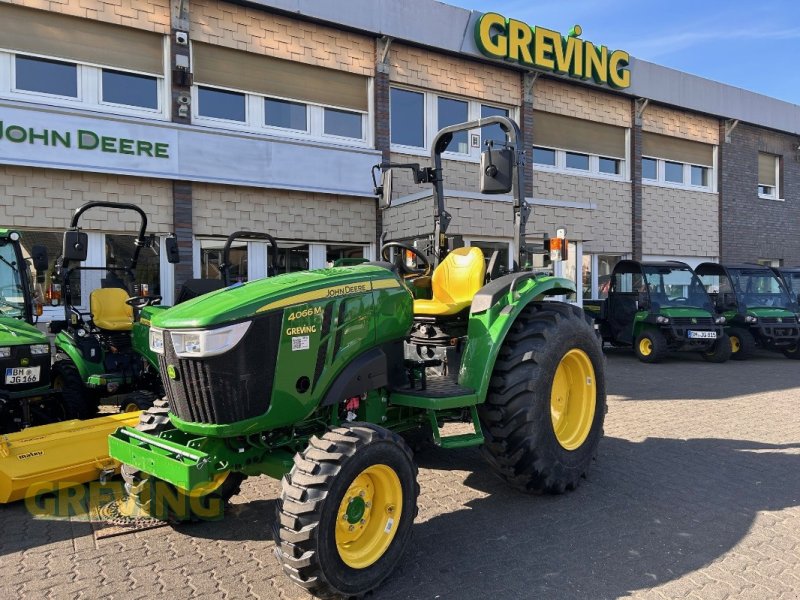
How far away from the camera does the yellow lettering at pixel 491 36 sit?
41.6ft

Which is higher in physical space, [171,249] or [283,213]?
[283,213]

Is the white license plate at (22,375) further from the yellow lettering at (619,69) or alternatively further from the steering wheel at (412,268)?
the yellow lettering at (619,69)

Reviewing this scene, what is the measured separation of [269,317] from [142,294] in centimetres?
491

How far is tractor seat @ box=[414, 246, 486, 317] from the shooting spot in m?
4.39

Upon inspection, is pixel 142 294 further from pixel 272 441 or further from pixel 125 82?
pixel 272 441

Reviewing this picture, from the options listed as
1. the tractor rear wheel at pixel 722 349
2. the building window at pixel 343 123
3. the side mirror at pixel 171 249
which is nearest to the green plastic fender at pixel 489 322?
the side mirror at pixel 171 249

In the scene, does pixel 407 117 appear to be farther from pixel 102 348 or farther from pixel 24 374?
pixel 24 374

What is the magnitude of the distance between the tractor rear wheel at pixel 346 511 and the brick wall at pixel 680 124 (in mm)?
15344

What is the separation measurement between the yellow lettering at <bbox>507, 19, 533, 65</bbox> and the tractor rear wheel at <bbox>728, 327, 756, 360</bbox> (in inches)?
267

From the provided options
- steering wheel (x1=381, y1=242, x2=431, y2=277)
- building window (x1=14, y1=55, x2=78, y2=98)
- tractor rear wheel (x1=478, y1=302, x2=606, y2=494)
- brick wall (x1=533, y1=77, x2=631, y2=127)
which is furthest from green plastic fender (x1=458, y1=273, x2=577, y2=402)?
brick wall (x1=533, y1=77, x2=631, y2=127)

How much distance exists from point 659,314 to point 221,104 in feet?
27.4

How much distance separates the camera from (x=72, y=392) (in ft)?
20.0

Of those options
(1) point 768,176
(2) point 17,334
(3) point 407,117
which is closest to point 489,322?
(2) point 17,334

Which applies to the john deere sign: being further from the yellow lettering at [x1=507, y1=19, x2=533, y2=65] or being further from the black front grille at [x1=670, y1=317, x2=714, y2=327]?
the black front grille at [x1=670, y1=317, x2=714, y2=327]
